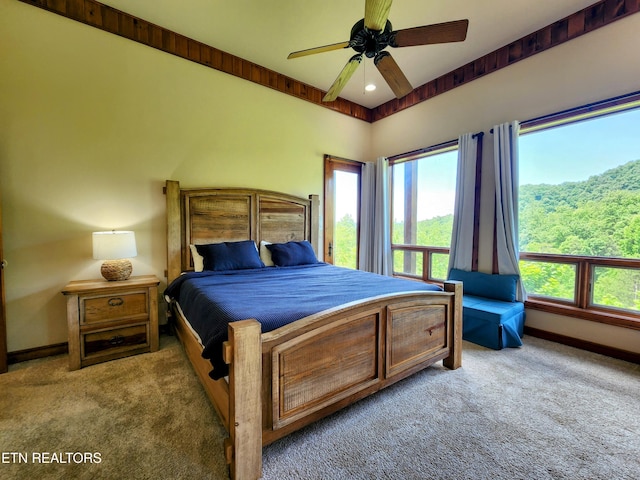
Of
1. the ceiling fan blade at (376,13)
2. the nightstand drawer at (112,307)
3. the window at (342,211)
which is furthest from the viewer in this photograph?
the window at (342,211)

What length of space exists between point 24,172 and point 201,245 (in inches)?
61.7

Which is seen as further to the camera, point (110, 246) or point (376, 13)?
point (110, 246)

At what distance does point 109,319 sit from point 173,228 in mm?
1035

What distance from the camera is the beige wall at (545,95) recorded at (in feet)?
7.98

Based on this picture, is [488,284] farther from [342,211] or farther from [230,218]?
[230,218]

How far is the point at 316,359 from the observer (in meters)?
1.50

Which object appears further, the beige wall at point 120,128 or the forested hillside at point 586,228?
the forested hillside at point 586,228

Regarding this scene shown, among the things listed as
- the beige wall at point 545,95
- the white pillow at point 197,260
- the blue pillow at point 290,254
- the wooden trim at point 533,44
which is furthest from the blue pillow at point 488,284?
the white pillow at point 197,260

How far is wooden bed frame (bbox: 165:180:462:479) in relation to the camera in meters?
1.22

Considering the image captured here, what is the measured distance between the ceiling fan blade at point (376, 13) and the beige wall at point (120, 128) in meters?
2.17

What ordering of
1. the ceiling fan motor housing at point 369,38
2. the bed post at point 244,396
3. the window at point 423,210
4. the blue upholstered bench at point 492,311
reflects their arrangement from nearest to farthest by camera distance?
1. the bed post at point 244,396
2. the ceiling fan motor housing at point 369,38
3. the blue upholstered bench at point 492,311
4. the window at point 423,210

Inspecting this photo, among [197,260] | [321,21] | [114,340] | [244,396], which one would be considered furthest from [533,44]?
[114,340]

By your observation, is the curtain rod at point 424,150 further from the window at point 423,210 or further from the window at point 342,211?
the window at point 342,211

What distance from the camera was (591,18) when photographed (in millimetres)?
2535
